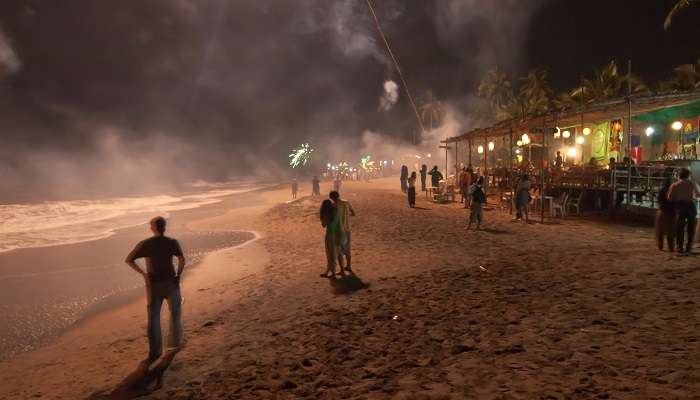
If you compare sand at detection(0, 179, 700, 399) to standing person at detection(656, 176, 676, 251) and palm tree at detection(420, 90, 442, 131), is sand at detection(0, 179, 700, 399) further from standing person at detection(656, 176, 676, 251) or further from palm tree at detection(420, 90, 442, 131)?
palm tree at detection(420, 90, 442, 131)

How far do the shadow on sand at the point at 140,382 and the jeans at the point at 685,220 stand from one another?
1013cm

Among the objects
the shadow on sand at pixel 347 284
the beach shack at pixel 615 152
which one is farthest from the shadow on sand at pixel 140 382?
the beach shack at pixel 615 152

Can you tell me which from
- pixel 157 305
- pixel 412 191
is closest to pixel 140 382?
pixel 157 305

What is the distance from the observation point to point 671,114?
19516 mm

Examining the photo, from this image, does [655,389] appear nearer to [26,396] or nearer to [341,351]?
[341,351]

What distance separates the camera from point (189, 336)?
21.3 feet

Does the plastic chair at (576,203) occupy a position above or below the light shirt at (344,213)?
below

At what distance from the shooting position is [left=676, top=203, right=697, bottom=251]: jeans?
8953 millimetres

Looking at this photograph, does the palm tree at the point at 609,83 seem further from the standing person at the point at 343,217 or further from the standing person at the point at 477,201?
the standing person at the point at 343,217

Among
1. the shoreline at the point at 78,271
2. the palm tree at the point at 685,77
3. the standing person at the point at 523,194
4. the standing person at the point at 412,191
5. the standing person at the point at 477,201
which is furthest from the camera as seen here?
the palm tree at the point at 685,77

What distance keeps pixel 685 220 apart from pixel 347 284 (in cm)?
746

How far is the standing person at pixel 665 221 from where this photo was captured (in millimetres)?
9270

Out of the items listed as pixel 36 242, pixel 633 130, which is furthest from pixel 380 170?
pixel 36 242

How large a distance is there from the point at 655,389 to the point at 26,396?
683 cm
